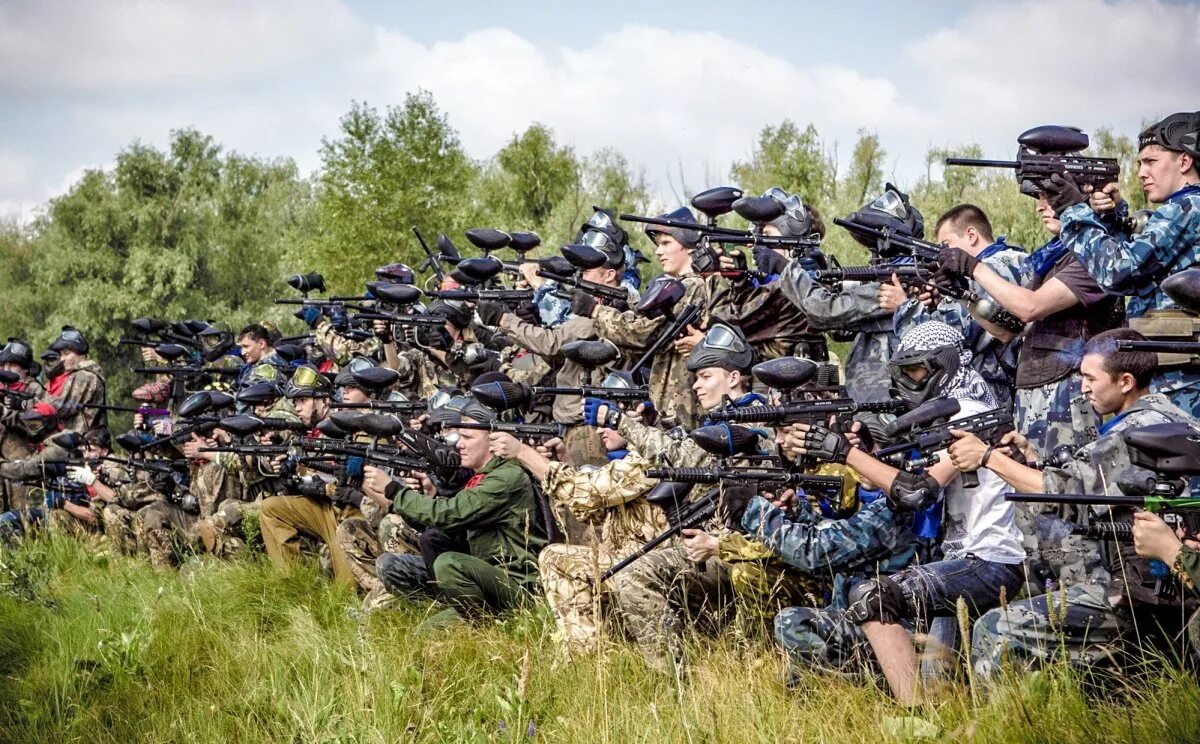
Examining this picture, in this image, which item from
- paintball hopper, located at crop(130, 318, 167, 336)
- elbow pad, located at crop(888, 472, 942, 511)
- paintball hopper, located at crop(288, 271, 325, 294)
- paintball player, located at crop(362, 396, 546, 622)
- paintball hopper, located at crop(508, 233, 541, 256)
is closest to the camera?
elbow pad, located at crop(888, 472, 942, 511)

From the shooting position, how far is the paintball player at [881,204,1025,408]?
6.60m

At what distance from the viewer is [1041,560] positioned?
5598 millimetres

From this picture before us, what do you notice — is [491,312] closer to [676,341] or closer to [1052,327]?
[676,341]

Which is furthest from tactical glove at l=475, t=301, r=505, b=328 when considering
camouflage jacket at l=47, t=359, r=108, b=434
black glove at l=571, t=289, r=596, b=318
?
camouflage jacket at l=47, t=359, r=108, b=434

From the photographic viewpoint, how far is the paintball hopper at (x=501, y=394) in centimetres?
792

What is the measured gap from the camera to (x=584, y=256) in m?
8.85

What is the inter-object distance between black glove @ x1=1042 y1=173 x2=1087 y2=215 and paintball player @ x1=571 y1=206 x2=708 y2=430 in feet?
8.32

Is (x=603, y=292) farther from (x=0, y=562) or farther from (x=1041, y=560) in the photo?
(x=0, y=562)

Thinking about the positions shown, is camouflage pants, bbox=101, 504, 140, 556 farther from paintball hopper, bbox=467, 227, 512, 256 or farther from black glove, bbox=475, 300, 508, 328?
paintball hopper, bbox=467, 227, 512, 256

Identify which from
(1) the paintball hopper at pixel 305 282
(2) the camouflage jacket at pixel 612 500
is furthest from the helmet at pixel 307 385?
(2) the camouflage jacket at pixel 612 500

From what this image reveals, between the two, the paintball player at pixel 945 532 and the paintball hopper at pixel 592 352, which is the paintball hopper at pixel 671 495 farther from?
the paintball hopper at pixel 592 352

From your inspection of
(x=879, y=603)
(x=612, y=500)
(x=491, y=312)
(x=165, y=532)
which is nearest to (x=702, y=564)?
(x=612, y=500)

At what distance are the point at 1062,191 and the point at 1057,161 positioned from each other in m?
0.17

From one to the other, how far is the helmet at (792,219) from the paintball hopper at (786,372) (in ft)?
6.88
